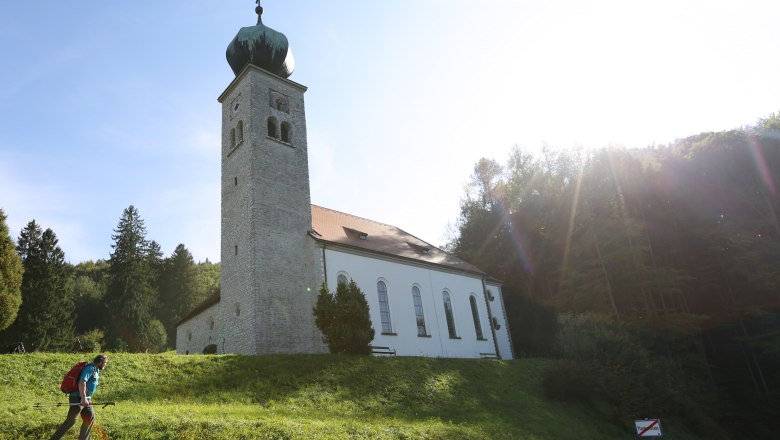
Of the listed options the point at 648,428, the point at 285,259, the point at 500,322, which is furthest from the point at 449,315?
the point at 648,428

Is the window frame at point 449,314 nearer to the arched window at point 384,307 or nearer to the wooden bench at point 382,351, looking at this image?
the arched window at point 384,307

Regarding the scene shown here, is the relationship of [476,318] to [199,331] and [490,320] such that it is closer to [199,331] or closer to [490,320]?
[490,320]

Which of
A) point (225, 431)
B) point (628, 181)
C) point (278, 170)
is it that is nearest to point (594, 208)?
point (628, 181)

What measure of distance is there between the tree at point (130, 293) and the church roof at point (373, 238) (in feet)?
88.1

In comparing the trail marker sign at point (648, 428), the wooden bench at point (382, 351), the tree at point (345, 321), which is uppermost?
the tree at point (345, 321)

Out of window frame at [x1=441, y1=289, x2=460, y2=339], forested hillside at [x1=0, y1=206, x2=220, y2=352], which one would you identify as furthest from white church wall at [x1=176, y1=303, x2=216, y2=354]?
window frame at [x1=441, y1=289, x2=460, y2=339]

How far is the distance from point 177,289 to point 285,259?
42595 mm

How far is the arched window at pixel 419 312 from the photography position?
89.0 ft

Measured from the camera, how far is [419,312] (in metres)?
27.7

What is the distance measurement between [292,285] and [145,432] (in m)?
14.4

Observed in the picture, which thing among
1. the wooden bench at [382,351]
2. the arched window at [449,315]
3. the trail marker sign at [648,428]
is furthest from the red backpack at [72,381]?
the arched window at [449,315]

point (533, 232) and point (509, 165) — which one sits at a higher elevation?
point (509, 165)

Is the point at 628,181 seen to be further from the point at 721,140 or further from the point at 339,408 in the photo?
the point at 339,408

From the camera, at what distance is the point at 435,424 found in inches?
556
